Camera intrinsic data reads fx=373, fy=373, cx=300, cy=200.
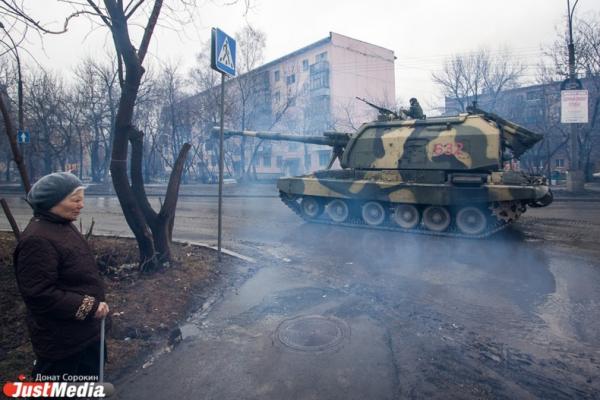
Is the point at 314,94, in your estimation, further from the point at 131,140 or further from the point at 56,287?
the point at 56,287

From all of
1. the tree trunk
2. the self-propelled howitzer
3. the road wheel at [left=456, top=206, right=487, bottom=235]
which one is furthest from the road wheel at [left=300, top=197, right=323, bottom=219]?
the tree trunk

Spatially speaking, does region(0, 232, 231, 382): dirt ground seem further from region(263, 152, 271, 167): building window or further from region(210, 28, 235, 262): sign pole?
region(263, 152, 271, 167): building window

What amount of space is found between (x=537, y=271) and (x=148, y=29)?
20.9ft

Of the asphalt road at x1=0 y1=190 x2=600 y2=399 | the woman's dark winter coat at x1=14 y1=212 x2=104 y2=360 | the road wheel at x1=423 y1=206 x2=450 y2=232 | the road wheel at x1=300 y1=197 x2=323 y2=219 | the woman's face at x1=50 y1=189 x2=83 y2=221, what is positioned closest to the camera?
the woman's dark winter coat at x1=14 y1=212 x2=104 y2=360

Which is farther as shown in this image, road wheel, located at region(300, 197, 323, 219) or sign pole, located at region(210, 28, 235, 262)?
road wheel, located at region(300, 197, 323, 219)

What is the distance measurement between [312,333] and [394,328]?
2.65 ft

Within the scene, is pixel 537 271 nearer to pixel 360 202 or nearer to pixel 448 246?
pixel 448 246

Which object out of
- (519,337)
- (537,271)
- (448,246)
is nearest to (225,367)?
(519,337)

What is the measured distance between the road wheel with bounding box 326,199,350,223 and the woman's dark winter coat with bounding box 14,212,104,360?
802 cm

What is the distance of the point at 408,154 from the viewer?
915 cm

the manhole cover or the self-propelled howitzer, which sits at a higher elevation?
the self-propelled howitzer

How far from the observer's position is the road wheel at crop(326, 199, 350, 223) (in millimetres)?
9867

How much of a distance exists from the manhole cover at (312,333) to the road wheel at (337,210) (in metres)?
6.04

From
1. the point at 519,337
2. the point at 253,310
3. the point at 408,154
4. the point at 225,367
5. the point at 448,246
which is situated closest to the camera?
the point at 225,367
